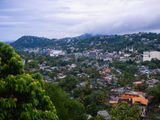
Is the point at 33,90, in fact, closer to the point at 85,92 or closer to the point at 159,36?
the point at 85,92

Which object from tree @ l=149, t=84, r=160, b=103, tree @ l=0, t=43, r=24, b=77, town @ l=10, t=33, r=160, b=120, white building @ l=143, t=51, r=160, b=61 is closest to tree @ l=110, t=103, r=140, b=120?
town @ l=10, t=33, r=160, b=120

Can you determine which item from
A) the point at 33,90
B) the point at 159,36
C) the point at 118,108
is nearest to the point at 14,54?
the point at 33,90

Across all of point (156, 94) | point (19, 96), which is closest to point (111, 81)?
point (156, 94)

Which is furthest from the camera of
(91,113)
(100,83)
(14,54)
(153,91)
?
(100,83)

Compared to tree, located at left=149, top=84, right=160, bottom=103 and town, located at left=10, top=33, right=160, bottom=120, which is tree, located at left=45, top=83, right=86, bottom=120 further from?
tree, located at left=149, top=84, right=160, bottom=103

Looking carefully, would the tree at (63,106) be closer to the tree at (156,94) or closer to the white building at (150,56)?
the tree at (156,94)

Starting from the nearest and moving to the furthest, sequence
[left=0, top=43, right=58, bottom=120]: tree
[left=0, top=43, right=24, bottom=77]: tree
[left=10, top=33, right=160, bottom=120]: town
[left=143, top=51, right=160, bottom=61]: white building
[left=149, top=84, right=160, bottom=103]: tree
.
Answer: [left=0, top=43, right=58, bottom=120]: tree
[left=0, top=43, right=24, bottom=77]: tree
[left=10, top=33, right=160, bottom=120]: town
[left=149, top=84, right=160, bottom=103]: tree
[left=143, top=51, right=160, bottom=61]: white building

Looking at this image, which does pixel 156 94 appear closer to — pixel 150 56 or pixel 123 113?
pixel 123 113
